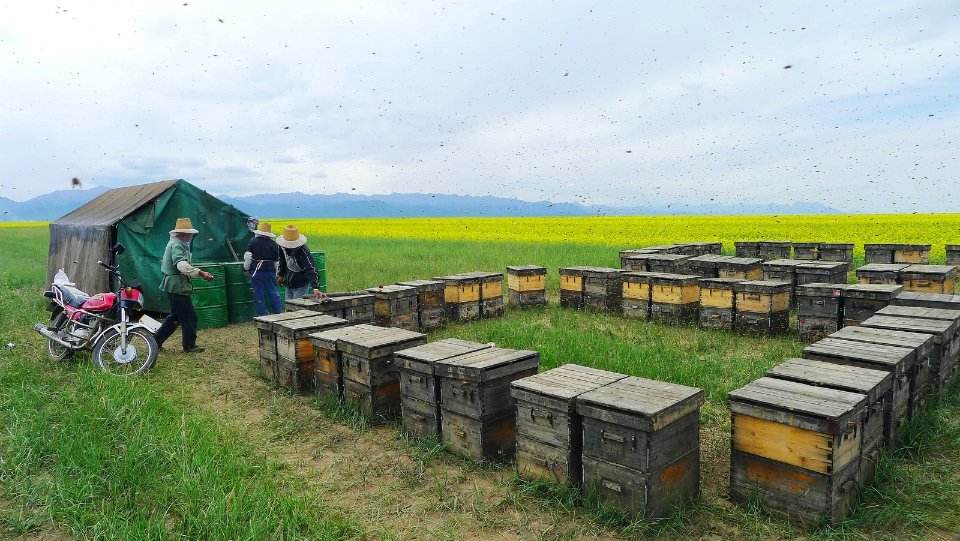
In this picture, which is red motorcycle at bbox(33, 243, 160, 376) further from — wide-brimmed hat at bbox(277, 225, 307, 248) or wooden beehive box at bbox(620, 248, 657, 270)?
wooden beehive box at bbox(620, 248, 657, 270)

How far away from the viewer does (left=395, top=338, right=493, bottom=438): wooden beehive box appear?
5652 millimetres

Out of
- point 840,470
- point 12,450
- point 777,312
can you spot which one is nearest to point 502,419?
point 840,470

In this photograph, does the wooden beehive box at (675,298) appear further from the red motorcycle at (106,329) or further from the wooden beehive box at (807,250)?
the red motorcycle at (106,329)

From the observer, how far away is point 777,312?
33.4ft

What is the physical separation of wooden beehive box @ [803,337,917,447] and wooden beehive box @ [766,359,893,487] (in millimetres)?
120

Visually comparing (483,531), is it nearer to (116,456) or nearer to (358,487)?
(358,487)

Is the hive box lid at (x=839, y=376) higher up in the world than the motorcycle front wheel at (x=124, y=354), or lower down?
higher up

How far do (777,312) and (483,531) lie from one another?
318 inches

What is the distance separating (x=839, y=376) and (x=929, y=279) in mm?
7688

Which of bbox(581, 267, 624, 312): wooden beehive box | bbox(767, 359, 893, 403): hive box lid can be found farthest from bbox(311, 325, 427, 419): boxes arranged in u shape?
bbox(581, 267, 624, 312): wooden beehive box

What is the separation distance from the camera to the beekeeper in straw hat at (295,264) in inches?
416

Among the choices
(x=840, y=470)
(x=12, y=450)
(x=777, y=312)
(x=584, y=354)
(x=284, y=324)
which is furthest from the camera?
(x=777, y=312)

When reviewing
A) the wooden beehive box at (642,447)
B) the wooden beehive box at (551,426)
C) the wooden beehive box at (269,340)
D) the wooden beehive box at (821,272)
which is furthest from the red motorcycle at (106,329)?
the wooden beehive box at (821,272)

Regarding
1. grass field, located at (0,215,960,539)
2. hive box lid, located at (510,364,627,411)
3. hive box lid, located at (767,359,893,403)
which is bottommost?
grass field, located at (0,215,960,539)
